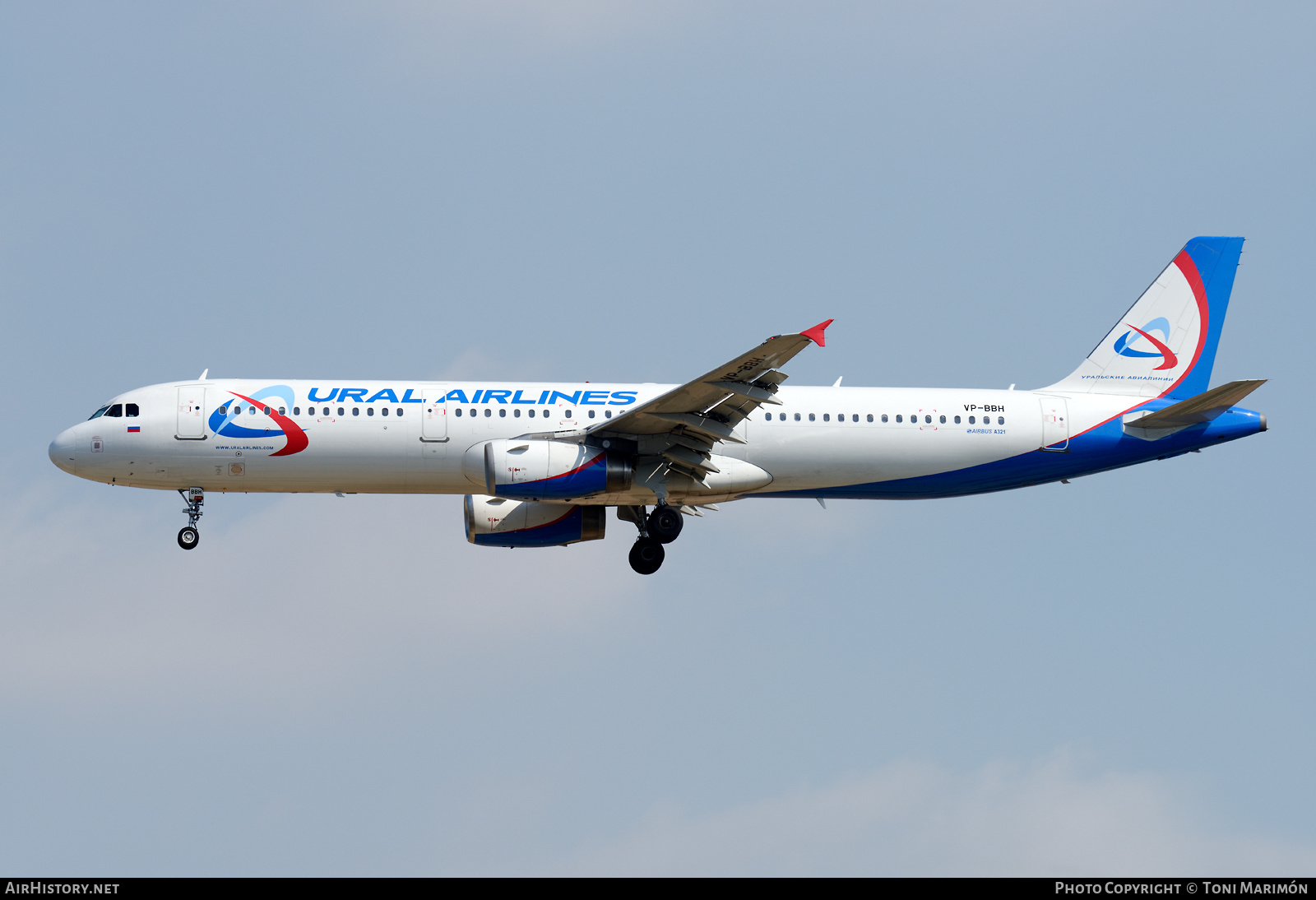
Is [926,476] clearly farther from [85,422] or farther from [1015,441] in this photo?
[85,422]

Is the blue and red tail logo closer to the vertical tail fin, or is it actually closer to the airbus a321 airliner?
the airbus a321 airliner

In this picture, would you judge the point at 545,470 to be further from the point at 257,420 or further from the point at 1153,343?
the point at 1153,343

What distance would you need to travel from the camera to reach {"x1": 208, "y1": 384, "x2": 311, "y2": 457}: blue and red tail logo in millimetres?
34750


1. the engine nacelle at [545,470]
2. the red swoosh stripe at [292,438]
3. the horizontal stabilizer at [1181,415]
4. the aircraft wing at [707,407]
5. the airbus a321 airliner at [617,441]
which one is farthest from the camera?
the horizontal stabilizer at [1181,415]

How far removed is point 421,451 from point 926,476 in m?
12.1

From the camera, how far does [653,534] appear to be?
121ft

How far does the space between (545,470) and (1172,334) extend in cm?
1763

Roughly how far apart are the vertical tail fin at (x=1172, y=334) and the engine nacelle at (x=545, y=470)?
12543 mm

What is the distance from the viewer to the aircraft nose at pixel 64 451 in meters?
35.3

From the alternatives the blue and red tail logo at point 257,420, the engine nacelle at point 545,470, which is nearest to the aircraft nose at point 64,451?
the blue and red tail logo at point 257,420

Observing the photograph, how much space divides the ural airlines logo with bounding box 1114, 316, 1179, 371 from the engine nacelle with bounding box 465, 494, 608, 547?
14422mm

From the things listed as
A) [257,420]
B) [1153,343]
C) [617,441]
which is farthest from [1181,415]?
[257,420]

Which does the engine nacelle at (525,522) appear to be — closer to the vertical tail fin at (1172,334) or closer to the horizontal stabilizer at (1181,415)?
the vertical tail fin at (1172,334)
